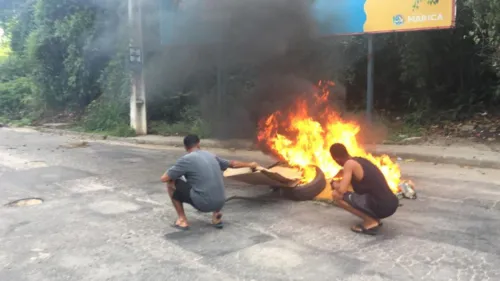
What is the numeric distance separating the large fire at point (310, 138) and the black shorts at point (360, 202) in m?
1.41

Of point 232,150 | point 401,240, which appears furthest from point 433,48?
point 401,240

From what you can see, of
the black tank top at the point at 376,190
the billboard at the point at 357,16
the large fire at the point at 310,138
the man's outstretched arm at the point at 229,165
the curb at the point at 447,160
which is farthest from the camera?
the billboard at the point at 357,16

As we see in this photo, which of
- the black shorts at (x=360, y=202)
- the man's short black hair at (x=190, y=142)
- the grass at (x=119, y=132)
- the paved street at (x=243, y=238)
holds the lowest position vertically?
the paved street at (x=243, y=238)

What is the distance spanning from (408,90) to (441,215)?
8.23 metres

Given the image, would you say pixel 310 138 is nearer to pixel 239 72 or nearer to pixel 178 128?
pixel 239 72

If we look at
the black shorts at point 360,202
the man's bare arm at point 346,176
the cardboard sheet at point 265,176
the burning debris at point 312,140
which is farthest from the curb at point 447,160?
the man's bare arm at point 346,176

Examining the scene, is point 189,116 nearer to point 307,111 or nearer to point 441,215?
point 307,111

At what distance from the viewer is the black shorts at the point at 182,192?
4.69m

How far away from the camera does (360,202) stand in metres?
4.42

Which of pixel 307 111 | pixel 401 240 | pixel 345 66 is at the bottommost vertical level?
pixel 401 240

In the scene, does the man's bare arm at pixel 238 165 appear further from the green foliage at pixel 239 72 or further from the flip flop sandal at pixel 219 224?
the green foliage at pixel 239 72

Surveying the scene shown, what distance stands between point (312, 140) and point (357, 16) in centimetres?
466

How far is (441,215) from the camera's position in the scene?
16.5ft

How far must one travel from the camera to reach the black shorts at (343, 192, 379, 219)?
4.39 m
